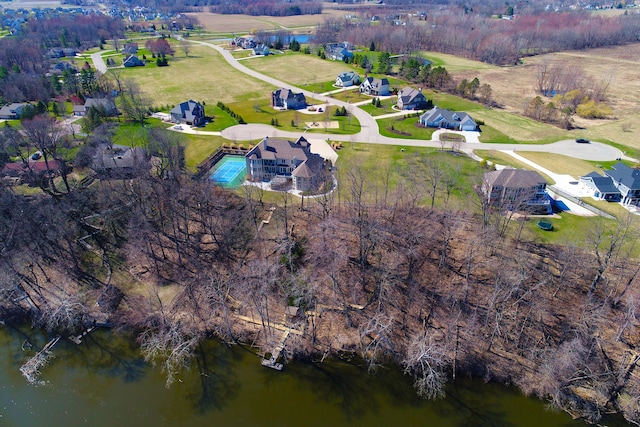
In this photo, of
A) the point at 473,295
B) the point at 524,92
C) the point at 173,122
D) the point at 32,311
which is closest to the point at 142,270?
the point at 32,311

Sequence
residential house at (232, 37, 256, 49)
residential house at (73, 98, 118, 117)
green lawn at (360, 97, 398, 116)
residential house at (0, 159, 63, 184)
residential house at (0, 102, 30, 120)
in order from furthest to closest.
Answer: residential house at (232, 37, 256, 49), green lawn at (360, 97, 398, 116), residential house at (73, 98, 118, 117), residential house at (0, 102, 30, 120), residential house at (0, 159, 63, 184)

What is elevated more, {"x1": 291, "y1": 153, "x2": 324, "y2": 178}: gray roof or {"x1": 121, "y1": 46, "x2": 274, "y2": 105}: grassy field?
{"x1": 291, "y1": 153, "x2": 324, "y2": 178}: gray roof

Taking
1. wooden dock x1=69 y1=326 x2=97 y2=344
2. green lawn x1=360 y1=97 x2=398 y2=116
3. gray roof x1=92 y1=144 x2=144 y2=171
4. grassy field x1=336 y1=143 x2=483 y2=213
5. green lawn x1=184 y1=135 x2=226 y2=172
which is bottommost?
wooden dock x1=69 y1=326 x2=97 y2=344

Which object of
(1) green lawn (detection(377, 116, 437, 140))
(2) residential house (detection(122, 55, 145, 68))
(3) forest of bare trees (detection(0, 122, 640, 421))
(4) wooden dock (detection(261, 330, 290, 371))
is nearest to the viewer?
(4) wooden dock (detection(261, 330, 290, 371))

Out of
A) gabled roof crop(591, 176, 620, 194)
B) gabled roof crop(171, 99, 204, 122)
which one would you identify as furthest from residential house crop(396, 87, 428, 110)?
gabled roof crop(171, 99, 204, 122)

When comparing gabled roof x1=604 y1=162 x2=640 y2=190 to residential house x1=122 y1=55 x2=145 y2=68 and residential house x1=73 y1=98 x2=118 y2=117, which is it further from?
residential house x1=122 y1=55 x2=145 y2=68

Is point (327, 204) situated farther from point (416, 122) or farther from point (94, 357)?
point (416, 122)

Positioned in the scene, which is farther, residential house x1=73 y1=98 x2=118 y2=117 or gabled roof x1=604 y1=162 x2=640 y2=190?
residential house x1=73 y1=98 x2=118 y2=117
